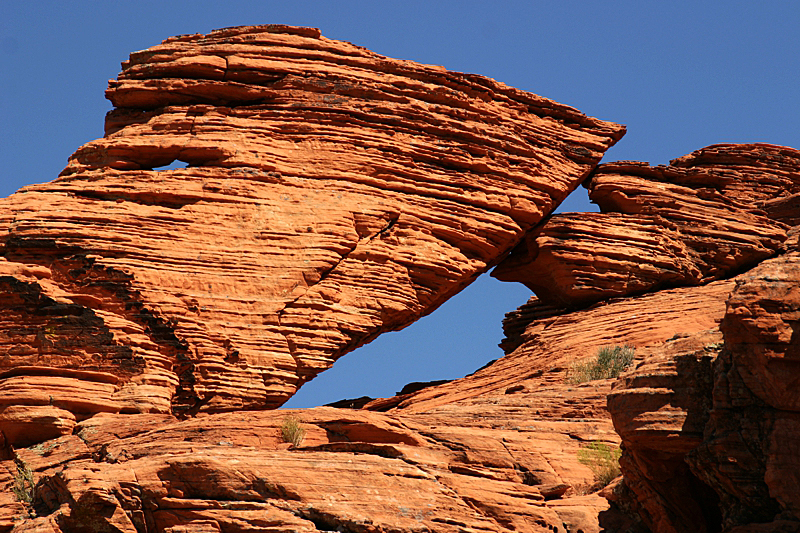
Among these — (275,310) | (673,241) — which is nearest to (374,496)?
(275,310)

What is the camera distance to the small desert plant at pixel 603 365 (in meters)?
23.6

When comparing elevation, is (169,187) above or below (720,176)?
below

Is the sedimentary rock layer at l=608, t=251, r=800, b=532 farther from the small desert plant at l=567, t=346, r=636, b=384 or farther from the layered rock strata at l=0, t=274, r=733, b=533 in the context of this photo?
the small desert plant at l=567, t=346, r=636, b=384

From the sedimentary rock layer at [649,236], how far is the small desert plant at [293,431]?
37.1ft

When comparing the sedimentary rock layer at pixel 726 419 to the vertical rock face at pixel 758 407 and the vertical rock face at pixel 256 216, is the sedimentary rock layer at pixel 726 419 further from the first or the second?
the vertical rock face at pixel 256 216

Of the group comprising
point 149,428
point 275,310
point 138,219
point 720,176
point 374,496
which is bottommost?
point 374,496

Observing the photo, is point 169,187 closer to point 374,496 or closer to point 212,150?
point 212,150

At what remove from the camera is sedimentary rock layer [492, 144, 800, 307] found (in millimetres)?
28141

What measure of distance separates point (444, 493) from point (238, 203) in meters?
10.7

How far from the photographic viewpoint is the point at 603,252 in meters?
28.2

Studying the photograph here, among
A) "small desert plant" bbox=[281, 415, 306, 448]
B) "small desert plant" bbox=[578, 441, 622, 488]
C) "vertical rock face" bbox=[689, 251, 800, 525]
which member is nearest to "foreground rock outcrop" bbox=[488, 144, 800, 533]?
"vertical rock face" bbox=[689, 251, 800, 525]

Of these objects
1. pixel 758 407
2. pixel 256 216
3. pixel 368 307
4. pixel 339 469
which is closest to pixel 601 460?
pixel 339 469

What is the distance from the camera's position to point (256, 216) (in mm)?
25281

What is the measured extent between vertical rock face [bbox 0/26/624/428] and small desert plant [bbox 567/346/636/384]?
4.07 m
